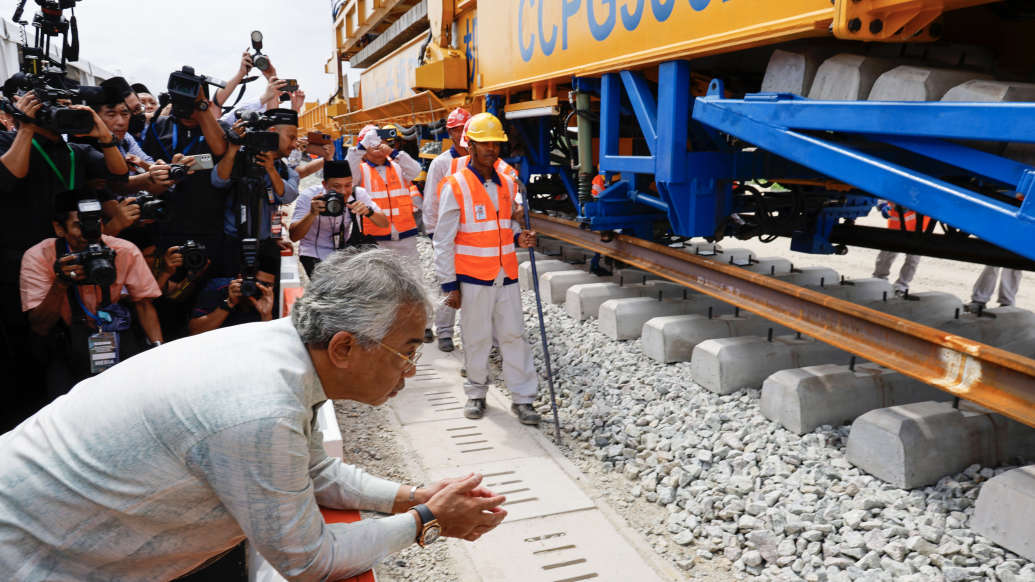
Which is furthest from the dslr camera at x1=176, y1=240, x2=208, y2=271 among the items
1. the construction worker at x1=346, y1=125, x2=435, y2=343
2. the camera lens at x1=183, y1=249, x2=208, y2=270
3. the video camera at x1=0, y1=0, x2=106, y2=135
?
the construction worker at x1=346, y1=125, x2=435, y2=343

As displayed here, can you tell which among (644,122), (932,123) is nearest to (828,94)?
(932,123)

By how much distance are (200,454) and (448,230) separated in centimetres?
309

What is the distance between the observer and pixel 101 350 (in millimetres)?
2924

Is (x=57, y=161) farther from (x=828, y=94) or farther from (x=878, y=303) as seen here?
(x=878, y=303)

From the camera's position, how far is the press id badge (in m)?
2.91

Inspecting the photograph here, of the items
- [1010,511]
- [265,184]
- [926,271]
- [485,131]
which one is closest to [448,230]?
[485,131]

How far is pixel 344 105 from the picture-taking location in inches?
688

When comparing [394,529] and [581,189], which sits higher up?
[581,189]

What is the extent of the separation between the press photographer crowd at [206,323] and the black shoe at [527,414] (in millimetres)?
15

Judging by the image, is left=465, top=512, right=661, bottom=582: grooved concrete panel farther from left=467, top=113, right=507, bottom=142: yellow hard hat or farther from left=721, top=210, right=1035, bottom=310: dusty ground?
left=721, top=210, right=1035, bottom=310: dusty ground

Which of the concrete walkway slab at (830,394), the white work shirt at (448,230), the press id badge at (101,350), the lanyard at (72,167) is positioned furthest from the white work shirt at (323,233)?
the concrete walkway slab at (830,394)

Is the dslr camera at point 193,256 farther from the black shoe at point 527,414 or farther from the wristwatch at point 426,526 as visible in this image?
the wristwatch at point 426,526

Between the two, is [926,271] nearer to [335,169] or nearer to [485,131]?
[485,131]

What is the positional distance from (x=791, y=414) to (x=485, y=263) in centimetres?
205
